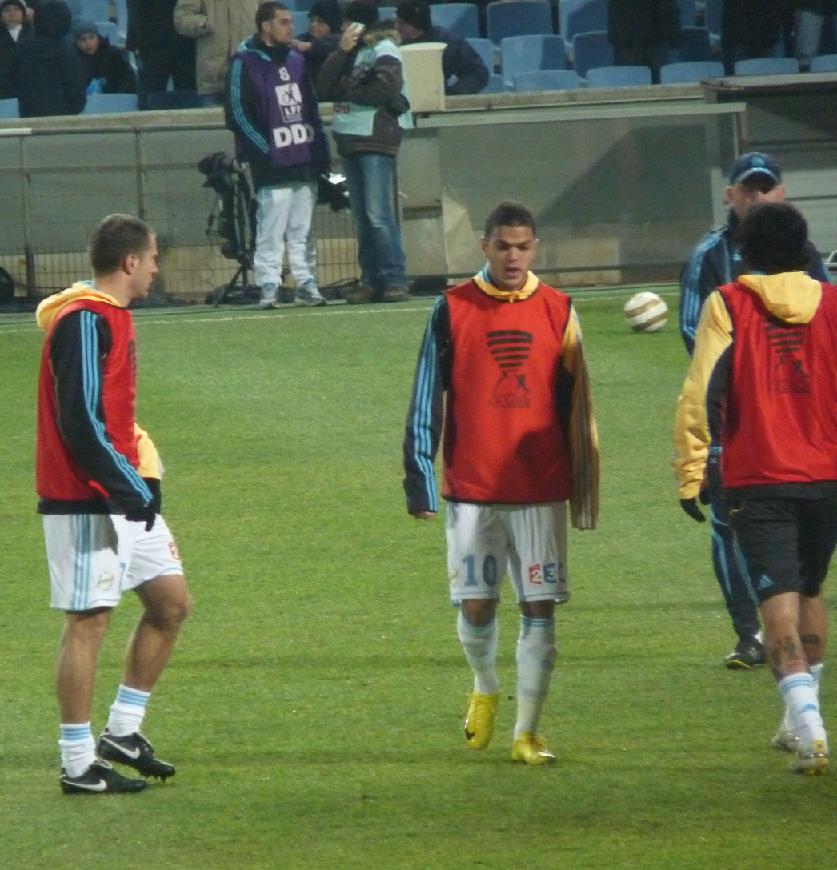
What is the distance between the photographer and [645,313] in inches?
603

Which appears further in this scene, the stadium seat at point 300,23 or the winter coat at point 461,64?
the stadium seat at point 300,23

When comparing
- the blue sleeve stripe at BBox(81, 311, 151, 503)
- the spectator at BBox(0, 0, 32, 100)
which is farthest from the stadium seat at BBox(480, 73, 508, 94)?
the blue sleeve stripe at BBox(81, 311, 151, 503)

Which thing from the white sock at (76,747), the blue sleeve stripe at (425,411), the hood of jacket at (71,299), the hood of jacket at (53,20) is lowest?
the white sock at (76,747)

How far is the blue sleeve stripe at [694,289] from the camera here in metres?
7.31

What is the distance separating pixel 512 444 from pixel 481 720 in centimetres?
90

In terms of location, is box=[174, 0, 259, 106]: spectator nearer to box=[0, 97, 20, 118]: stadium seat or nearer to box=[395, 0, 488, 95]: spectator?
box=[395, 0, 488, 95]: spectator

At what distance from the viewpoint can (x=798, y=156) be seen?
17.0 metres

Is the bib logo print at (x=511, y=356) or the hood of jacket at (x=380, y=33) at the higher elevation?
the hood of jacket at (x=380, y=33)

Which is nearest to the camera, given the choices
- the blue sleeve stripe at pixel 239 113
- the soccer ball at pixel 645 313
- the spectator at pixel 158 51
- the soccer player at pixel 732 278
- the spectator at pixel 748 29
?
the soccer player at pixel 732 278

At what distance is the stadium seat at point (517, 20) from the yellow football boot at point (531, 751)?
58.8 ft

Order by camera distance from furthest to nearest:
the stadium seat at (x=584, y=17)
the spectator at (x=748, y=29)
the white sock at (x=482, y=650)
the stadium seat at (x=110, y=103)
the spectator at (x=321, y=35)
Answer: the stadium seat at (x=584, y=17)
the spectator at (x=748, y=29)
the stadium seat at (x=110, y=103)
the spectator at (x=321, y=35)
the white sock at (x=482, y=650)

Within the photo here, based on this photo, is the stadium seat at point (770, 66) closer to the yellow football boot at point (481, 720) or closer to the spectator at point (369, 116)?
the spectator at point (369, 116)

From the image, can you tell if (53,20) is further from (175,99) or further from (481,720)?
(481,720)

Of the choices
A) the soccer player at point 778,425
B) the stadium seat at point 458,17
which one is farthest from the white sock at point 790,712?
the stadium seat at point 458,17
